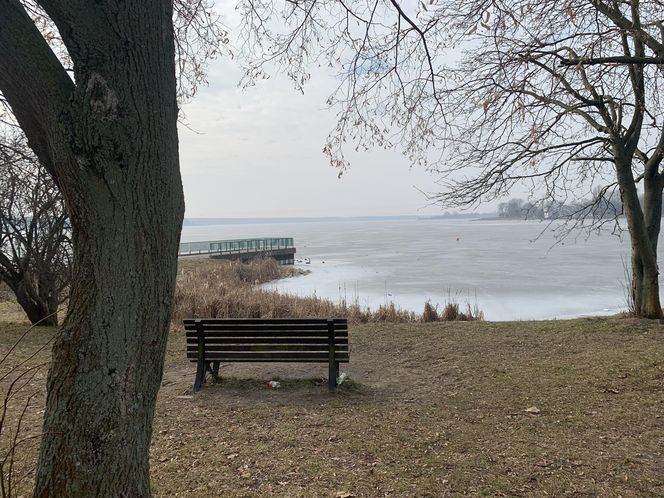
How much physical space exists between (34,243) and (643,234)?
12.3 metres

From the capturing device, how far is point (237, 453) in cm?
352

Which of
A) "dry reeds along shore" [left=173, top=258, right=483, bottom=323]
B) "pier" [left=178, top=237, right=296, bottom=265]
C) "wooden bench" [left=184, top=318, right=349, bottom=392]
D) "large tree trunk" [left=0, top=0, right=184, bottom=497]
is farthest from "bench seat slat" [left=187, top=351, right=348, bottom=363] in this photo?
"pier" [left=178, top=237, right=296, bottom=265]

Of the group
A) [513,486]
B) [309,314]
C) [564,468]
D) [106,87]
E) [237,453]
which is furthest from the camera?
[309,314]

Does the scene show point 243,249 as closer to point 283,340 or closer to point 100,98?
point 283,340

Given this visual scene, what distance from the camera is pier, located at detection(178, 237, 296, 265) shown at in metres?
33.0

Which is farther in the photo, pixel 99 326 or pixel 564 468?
pixel 564 468

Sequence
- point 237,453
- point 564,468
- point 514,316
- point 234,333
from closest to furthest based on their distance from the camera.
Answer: point 564,468 < point 237,453 < point 234,333 < point 514,316

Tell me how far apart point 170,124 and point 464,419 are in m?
3.62

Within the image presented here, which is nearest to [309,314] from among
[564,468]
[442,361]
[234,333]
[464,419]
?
[442,361]

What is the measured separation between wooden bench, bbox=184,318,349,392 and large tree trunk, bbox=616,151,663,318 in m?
6.86

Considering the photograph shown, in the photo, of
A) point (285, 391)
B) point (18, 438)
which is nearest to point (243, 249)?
point (285, 391)

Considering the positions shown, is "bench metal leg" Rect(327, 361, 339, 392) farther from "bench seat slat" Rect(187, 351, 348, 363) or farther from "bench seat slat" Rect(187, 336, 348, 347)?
"bench seat slat" Rect(187, 336, 348, 347)

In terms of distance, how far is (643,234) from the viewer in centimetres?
862

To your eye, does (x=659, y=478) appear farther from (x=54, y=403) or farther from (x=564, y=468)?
(x=54, y=403)
